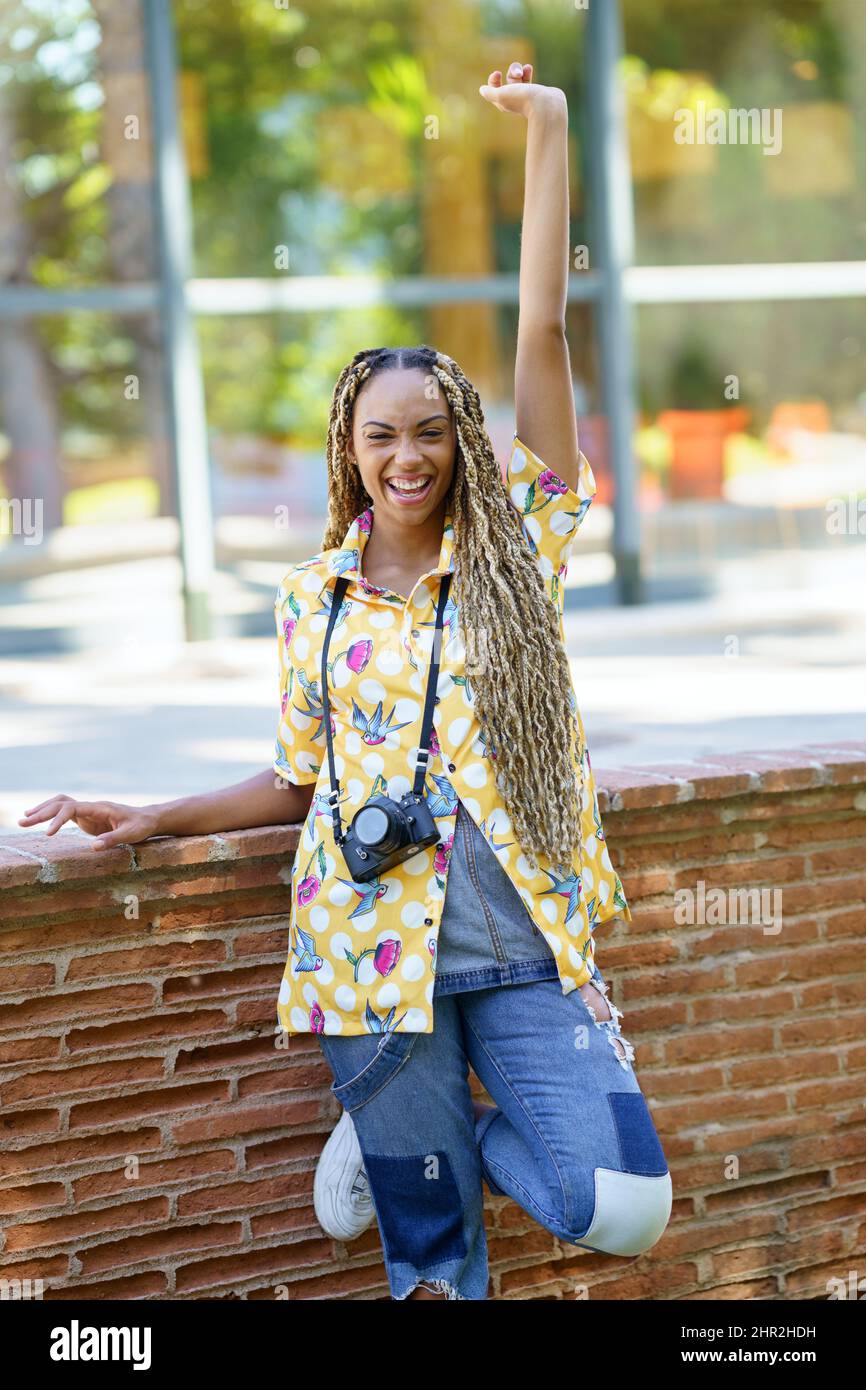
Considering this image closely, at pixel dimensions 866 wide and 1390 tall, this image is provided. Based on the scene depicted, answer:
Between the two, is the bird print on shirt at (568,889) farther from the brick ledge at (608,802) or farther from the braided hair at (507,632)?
the brick ledge at (608,802)

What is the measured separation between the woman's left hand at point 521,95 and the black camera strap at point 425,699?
951mm

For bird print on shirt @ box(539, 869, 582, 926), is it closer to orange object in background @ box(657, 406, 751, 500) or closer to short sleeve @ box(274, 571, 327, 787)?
short sleeve @ box(274, 571, 327, 787)

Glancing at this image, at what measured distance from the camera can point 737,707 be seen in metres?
5.82

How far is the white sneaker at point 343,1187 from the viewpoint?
11.9 feet

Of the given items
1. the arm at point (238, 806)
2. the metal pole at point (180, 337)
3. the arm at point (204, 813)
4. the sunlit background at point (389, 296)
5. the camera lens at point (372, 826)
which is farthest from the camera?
the sunlit background at point (389, 296)

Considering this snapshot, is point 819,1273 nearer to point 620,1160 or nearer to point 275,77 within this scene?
point 620,1160

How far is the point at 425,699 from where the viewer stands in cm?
314

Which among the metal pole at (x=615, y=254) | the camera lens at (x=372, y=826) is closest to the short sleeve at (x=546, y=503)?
the camera lens at (x=372, y=826)

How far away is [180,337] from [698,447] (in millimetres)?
3111

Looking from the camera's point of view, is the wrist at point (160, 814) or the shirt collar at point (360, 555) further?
the wrist at point (160, 814)

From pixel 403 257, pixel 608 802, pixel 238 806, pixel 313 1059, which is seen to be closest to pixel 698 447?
pixel 403 257

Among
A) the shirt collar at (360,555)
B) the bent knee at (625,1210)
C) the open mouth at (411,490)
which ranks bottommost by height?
the bent knee at (625,1210)
